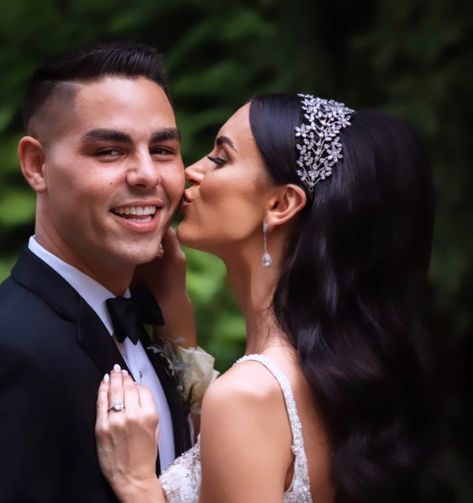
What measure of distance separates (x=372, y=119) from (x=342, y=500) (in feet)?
3.83

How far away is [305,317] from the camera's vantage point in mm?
3486

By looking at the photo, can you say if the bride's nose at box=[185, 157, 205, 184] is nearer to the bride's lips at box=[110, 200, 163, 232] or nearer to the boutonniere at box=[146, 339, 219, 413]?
the bride's lips at box=[110, 200, 163, 232]

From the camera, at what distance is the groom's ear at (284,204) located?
3.47 m

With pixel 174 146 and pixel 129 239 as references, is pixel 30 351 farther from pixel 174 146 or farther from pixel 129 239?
pixel 174 146

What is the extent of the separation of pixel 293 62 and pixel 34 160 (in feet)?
9.36

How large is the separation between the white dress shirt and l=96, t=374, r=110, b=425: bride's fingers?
22 cm

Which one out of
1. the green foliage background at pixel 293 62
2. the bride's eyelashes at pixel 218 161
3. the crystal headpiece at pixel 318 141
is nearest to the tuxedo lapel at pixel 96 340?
the bride's eyelashes at pixel 218 161

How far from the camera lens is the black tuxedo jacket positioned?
3.10 metres

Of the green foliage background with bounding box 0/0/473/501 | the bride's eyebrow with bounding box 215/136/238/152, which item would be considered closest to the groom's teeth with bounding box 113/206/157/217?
the bride's eyebrow with bounding box 215/136/238/152

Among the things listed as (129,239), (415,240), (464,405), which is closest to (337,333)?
(415,240)

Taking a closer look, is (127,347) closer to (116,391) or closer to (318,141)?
(116,391)

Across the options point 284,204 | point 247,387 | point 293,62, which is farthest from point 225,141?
point 293,62

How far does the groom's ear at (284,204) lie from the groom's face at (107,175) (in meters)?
0.32

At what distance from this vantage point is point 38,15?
605 cm
